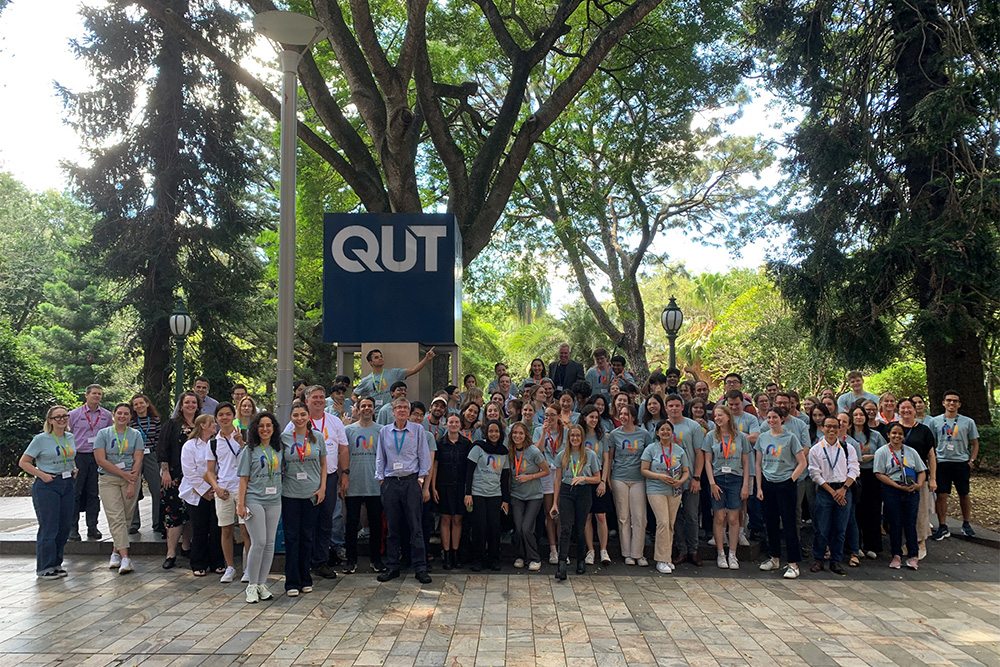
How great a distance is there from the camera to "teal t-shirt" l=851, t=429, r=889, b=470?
9.23 metres

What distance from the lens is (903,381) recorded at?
75.9ft

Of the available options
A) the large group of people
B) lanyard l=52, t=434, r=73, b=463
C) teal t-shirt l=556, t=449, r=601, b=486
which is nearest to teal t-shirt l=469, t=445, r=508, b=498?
the large group of people

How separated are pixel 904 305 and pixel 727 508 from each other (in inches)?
387

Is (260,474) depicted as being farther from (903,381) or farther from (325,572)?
(903,381)

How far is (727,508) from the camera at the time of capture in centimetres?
884

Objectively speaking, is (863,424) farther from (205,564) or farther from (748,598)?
(205,564)

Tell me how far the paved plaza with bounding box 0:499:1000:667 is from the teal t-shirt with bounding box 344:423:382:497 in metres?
0.92

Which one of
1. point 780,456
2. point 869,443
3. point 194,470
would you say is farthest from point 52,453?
point 869,443

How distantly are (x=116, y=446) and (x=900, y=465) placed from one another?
356 inches

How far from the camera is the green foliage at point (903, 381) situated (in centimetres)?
2291

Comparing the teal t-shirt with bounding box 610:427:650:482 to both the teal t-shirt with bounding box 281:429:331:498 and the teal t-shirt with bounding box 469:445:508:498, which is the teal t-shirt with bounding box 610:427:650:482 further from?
the teal t-shirt with bounding box 281:429:331:498

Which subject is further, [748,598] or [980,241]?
[980,241]

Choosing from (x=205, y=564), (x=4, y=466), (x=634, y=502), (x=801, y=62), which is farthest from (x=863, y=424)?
(x=4, y=466)

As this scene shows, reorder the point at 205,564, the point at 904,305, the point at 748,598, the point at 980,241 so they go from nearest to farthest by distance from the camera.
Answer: the point at 748,598
the point at 205,564
the point at 980,241
the point at 904,305
